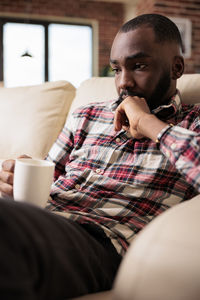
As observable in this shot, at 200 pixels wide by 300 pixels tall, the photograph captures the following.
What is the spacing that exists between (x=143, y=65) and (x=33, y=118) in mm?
734

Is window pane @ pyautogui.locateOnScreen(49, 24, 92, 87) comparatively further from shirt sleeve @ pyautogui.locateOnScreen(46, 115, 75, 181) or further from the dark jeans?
the dark jeans

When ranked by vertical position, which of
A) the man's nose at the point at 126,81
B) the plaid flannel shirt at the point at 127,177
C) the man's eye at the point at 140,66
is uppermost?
the man's eye at the point at 140,66

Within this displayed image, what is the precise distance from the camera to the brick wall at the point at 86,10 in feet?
22.0

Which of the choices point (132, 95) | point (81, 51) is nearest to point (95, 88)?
point (132, 95)

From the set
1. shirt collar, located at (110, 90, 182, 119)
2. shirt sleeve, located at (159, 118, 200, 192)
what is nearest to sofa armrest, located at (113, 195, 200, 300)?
shirt sleeve, located at (159, 118, 200, 192)

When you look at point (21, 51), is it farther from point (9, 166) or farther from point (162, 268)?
point (162, 268)

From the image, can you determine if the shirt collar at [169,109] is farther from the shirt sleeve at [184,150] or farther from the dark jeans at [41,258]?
the dark jeans at [41,258]

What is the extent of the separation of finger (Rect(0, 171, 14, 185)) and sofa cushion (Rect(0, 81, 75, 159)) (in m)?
0.63

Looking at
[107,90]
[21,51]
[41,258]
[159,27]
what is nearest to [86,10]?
[21,51]

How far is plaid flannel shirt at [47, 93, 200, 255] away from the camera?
860mm

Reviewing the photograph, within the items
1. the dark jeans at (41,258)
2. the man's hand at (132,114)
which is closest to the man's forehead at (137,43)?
the man's hand at (132,114)

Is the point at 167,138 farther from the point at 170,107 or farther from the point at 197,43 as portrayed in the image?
the point at 197,43

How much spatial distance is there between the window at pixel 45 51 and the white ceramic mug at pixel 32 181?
6.00 m

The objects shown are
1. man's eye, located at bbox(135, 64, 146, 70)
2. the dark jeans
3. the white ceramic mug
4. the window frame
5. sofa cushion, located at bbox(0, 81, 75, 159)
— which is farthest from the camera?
the window frame
